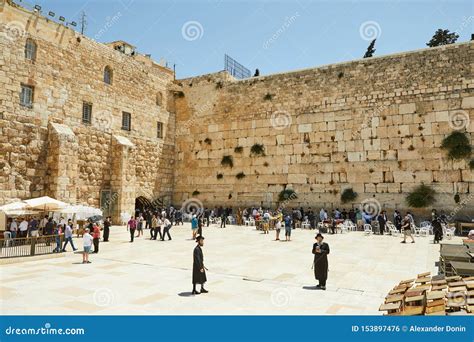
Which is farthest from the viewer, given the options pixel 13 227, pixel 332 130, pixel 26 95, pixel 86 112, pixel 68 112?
pixel 332 130

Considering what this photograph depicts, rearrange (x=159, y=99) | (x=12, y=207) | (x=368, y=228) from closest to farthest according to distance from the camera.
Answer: (x=12, y=207)
(x=368, y=228)
(x=159, y=99)

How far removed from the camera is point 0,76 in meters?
14.4

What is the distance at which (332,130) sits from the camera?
19.3m

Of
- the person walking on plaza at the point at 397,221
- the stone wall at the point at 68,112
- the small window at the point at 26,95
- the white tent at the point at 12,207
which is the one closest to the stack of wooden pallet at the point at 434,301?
the person walking on plaza at the point at 397,221

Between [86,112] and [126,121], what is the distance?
2.73 m

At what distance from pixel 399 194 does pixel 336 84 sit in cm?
678

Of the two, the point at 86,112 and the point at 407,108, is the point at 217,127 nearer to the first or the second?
the point at 86,112

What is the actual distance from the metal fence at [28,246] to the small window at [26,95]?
7207 millimetres

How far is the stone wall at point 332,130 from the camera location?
55.6 ft

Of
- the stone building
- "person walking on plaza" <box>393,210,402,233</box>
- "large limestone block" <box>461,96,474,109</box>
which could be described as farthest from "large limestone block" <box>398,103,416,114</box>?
"person walking on plaza" <box>393,210,402,233</box>

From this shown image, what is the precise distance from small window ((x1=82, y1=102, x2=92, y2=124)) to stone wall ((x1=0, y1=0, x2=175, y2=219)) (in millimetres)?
229

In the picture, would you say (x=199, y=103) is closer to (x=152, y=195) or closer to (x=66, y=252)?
(x=152, y=195)

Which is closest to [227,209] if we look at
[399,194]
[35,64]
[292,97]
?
[292,97]

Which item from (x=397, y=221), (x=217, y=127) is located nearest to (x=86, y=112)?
(x=217, y=127)
